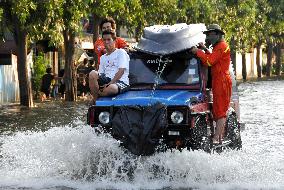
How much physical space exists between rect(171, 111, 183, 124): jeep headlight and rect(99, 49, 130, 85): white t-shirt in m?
1.45

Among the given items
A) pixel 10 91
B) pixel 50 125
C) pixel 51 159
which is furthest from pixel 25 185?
pixel 10 91

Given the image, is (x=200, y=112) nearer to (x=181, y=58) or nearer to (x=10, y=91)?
(x=181, y=58)

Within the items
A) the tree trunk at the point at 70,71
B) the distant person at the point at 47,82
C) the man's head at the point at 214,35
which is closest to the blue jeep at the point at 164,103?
the man's head at the point at 214,35

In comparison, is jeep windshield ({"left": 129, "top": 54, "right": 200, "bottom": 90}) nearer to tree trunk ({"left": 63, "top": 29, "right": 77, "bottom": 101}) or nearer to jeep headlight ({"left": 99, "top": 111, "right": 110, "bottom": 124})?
jeep headlight ({"left": 99, "top": 111, "right": 110, "bottom": 124})

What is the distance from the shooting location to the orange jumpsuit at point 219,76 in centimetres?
1202

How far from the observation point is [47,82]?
34688mm

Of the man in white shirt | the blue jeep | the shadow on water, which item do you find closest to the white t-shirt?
the man in white shirt

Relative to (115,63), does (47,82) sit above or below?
below

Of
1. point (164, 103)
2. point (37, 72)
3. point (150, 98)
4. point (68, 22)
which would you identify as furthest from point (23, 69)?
point (164, 103)

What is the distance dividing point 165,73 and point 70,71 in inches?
842

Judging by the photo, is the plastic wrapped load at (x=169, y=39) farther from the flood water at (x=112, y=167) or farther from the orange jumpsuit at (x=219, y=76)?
the flood water at (x=112, y=167)

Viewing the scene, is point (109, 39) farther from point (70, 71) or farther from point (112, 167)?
point (70, 71)

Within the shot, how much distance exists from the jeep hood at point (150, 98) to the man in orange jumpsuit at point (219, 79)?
1.27 feet

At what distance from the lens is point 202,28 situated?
43.5ft
